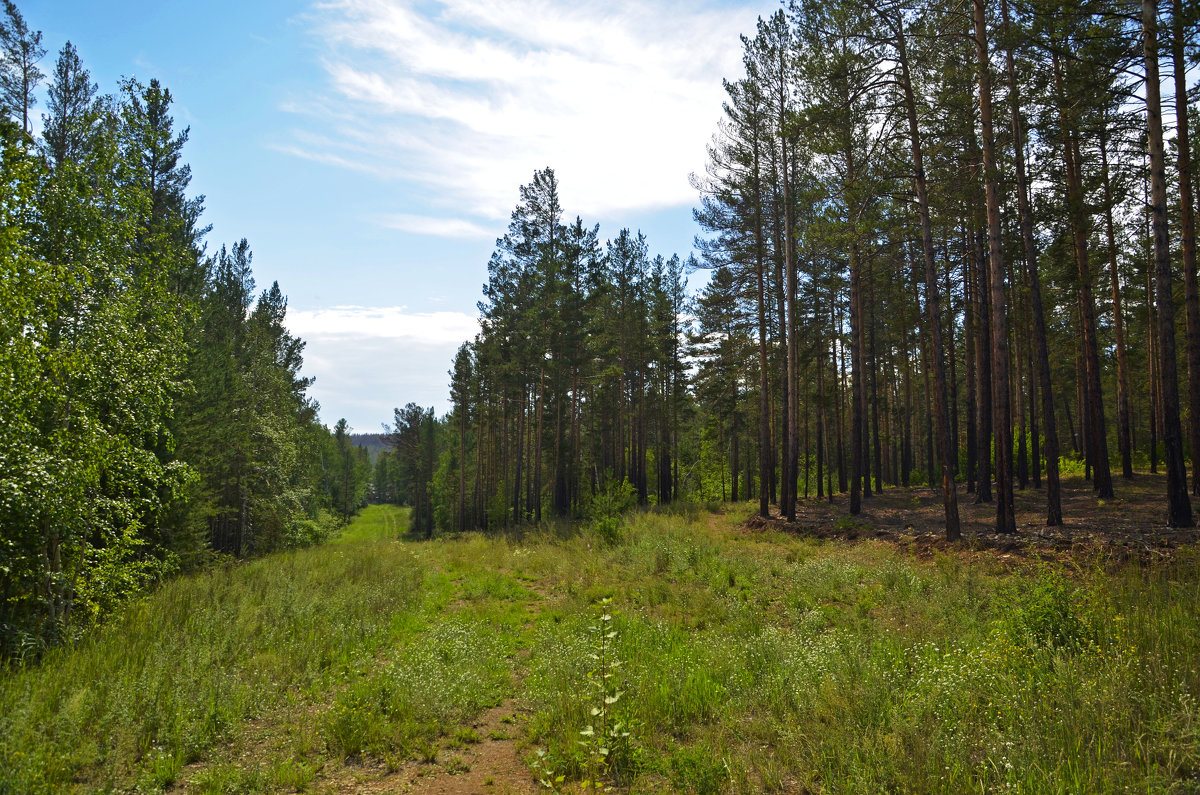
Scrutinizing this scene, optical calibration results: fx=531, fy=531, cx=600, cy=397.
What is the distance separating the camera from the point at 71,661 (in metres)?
6.97

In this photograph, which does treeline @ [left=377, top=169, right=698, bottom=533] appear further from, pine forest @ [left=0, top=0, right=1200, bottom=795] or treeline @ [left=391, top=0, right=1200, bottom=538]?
pine forest @ [left=0, top=0, right=1200, bottom=795]

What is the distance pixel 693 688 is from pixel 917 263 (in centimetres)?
2278

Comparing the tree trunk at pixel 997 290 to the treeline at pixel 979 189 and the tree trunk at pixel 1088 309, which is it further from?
the tree trunk at pixel 1088 309

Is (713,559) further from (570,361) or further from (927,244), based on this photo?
(570,361)

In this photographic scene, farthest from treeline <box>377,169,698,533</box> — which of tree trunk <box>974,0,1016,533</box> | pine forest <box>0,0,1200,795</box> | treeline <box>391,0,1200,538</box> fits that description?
tree trunk <box>974,0,1016,533</box>

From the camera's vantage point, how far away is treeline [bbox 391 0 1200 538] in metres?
12.4

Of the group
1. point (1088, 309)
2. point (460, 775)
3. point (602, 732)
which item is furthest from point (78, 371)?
point (1088, 309)

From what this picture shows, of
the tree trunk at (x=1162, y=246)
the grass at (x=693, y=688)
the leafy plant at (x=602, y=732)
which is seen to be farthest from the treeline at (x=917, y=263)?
the leafy plant at (x=602, y=732)

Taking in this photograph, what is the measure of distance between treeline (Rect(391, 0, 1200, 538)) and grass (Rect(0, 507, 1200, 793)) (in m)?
7.08

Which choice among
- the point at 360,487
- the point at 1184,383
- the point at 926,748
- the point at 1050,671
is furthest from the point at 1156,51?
the point at 360,487

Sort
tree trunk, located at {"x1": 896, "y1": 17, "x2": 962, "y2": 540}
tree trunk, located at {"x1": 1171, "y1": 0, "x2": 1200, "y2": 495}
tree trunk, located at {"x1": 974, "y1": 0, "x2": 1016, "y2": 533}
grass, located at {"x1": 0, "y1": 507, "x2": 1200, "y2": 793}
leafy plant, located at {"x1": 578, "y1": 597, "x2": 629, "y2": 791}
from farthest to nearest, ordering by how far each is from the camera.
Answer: tree trunk, located at {"x1": 896, "y1": 17, "x2": 962, "y2": 540}
tree trunk, located at {"x1": 974, "y1": 0, "x2": 1016, "y2": 533}
tree trunk, located at {"x1": 1171, "y1": 0, "x2": 1200, "y2": 495}
leafy plant, located at {"x1": 578, "y1": 597, "x2": 629, "y2": 791}
grass, located at {"x1": 0, "y1": 507, "x2": 1200, "y2": 793}

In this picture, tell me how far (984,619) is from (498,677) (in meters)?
6.92

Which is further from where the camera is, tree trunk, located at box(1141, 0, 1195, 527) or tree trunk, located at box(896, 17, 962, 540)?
tree trunk, located at box(896, 17, 962, 540)

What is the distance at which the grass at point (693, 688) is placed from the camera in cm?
433
